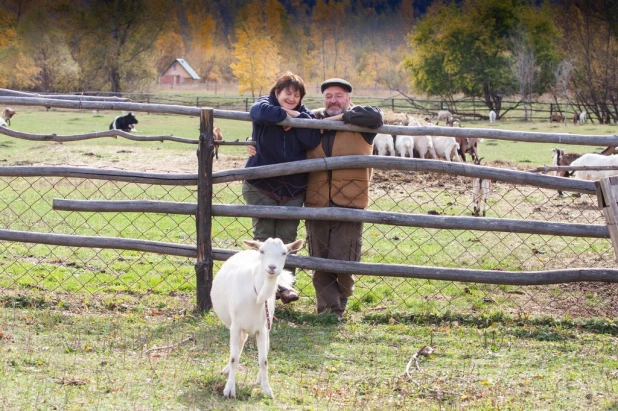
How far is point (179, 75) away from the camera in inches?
4695

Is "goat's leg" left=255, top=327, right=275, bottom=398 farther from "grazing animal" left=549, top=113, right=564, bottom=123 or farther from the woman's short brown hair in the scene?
"grazing animal" left=549, top=113, right=564, bottom=123

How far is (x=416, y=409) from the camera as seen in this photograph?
539 centimetres

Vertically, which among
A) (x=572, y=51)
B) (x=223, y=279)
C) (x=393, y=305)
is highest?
(x=572, y=51)

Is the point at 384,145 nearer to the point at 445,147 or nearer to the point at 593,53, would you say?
the point at 445,147

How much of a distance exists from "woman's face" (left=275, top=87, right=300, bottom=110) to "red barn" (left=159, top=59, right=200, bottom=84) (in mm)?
112664

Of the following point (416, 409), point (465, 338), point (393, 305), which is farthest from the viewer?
point (393, 305)

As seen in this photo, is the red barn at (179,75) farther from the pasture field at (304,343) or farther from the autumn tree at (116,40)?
the pasture field at (304,343)

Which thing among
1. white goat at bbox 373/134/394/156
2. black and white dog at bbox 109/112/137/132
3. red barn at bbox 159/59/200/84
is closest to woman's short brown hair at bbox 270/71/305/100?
white goat at bbox 373/134/394/156

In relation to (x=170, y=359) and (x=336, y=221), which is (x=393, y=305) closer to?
(x=336, y=221)

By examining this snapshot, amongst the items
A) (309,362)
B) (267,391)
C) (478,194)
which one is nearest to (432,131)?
(309,362)

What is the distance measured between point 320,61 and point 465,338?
398 ft

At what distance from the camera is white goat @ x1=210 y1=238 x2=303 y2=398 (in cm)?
561

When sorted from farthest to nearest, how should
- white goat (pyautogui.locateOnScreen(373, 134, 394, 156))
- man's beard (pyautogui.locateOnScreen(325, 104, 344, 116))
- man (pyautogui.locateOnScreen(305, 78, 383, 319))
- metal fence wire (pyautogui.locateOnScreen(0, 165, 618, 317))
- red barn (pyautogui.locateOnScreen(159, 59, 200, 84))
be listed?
red barn (pyautogui.locateOnScreen(159, 59, 200, 84)) → white goat (pyautogui.locateOnScreen(373, 134, 394, 156)) → metal fence wire (pyautogui.locateOnScreen(0, 165, 618, 317)) → man's beard (pyautogui.locateOnScreen(325, 104, 344, 116)) → man (pyautogui.locateOnScreen(305, 78, 383, 319))

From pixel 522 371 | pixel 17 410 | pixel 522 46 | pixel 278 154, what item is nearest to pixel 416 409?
pixel 522 371
